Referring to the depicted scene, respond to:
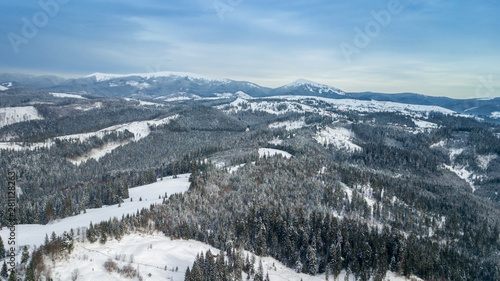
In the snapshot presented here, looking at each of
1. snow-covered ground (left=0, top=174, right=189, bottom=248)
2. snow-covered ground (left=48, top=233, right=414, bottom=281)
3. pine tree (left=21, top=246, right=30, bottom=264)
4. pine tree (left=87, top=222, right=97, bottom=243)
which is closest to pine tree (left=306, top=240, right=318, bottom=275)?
snow-covered ground (left=48, top=233, right=414, bottom=281)

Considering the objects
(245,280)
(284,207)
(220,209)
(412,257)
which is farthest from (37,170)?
(412,257)

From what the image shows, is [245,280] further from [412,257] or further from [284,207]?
[412,257]

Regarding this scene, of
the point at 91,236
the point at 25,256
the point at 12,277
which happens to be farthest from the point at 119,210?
the point at 12,277

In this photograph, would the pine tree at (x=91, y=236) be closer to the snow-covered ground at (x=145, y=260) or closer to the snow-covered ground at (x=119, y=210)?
the snow-covered ground at (x=145, y=260)

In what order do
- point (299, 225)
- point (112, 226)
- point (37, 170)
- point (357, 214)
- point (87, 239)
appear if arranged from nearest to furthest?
point (87, 239), point (112, 226), point (299, 225), point (357, 214), point (37, 170)

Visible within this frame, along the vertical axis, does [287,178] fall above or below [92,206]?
above

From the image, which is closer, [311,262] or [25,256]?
[25,256]

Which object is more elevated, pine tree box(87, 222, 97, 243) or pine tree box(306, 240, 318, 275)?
pine tree box(87, 222, 97, 243)

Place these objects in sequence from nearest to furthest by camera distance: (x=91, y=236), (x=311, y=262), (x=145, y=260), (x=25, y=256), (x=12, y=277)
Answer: (x=12, y=277), (x=25, y=256), (x=145, y=260), (x=91, y=236), (x=311, y=262)

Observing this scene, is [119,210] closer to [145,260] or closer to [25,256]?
[145,260]

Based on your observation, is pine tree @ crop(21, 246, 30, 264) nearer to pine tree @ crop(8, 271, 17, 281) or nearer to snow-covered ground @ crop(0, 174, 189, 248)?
pine tree @ crop(8, 271, 17, 281)

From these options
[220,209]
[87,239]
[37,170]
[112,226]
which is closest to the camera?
[87,239]
